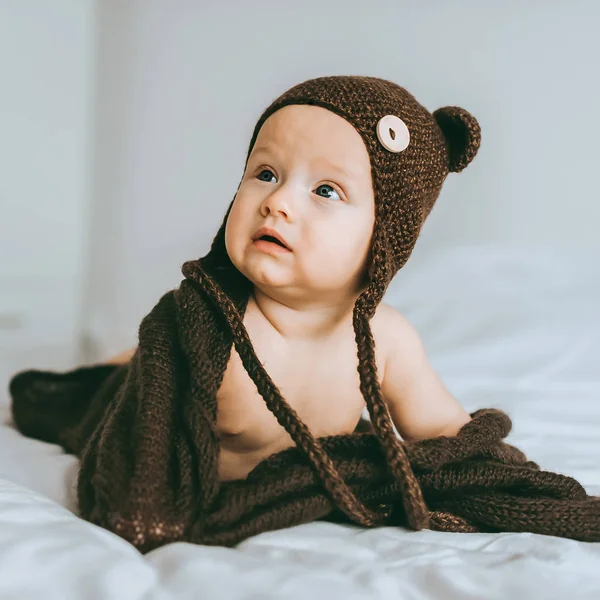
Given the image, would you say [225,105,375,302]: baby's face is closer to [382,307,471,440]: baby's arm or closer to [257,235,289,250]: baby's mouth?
[257,235,289,250]: baby's mouth

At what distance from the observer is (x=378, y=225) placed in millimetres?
784

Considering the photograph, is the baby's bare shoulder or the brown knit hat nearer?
the brown knit hat

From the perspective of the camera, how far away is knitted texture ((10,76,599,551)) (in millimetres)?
667

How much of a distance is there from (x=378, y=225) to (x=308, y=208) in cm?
8

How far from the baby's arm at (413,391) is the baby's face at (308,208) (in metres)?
0.13

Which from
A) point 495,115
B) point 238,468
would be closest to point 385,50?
point 495,115

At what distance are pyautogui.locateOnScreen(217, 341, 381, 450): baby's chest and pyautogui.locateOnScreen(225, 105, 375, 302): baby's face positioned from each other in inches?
2.9

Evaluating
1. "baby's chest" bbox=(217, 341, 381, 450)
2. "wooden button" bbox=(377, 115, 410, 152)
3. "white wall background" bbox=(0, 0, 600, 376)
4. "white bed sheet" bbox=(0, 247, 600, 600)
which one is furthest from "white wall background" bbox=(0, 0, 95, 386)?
"wooden button" bbox=(377, 115, 410, 152)

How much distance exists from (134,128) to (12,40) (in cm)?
37

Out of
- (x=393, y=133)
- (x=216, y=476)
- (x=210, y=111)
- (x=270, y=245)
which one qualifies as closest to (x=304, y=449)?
(x=216, y=476)

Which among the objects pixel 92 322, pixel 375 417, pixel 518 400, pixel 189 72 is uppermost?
pixel 189 72

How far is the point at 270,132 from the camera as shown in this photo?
0.79m

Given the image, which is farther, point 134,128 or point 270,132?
point 134,128

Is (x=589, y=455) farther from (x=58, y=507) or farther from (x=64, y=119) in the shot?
(x=64, y=119)
